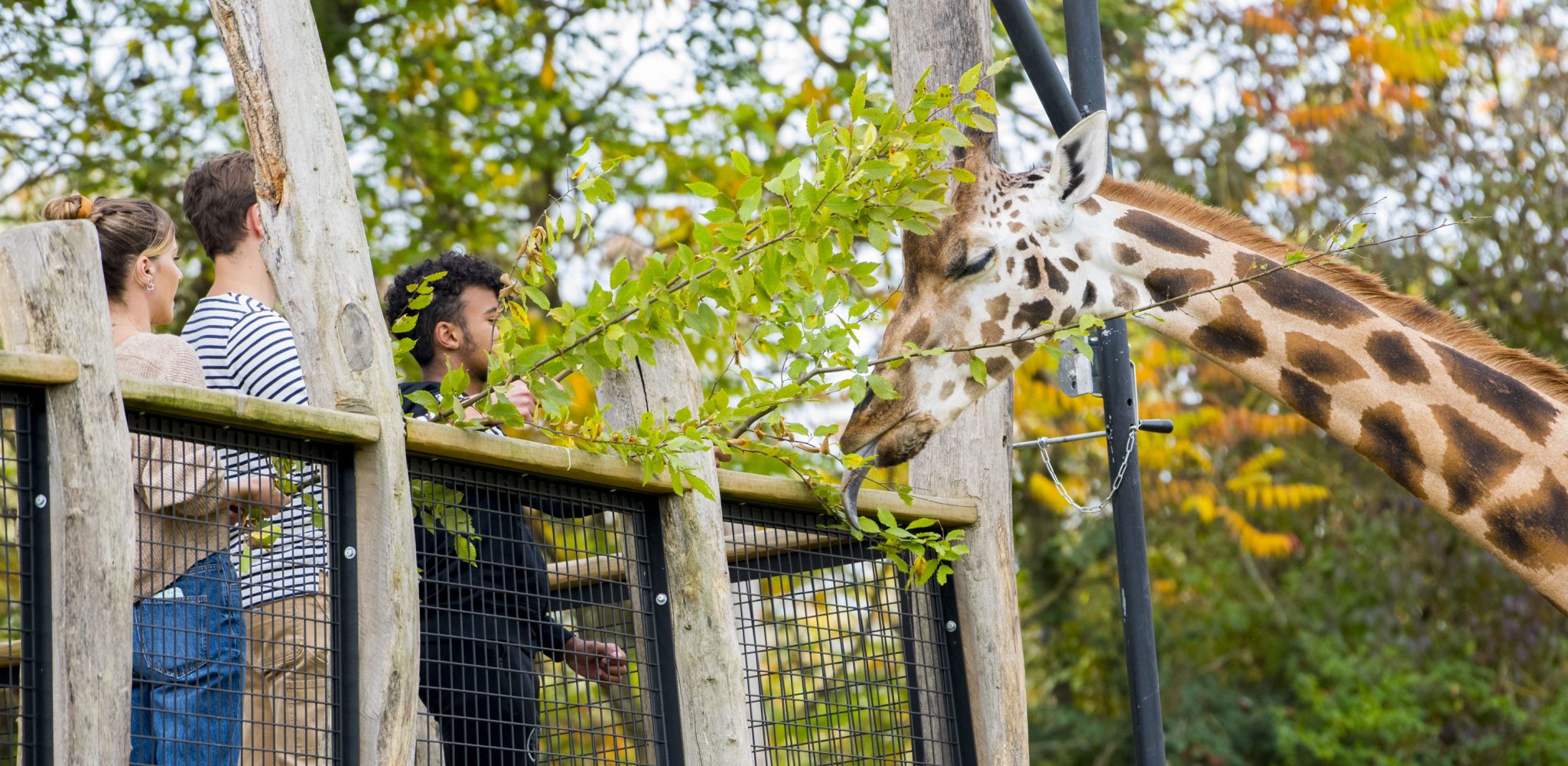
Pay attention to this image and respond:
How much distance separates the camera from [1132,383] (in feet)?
14.6

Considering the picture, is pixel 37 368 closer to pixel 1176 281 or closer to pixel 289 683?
pixel 289 683

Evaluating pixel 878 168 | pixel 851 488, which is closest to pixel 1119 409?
pixel 851 488

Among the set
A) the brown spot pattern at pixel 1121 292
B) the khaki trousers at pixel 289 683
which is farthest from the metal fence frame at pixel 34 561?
the brown spot pattern at pixel 1121 292

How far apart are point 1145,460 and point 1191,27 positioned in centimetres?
351

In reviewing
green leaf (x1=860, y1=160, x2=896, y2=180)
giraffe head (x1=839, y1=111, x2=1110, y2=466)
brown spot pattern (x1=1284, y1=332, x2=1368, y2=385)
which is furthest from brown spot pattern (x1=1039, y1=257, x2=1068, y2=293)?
green leaf (x1=860, y1=160, x2=896, y2=180)

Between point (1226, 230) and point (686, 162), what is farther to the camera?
point (686, 162)

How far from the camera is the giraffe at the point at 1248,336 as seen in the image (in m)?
4.30

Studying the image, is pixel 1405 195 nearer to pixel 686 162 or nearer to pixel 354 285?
pixel 686 162

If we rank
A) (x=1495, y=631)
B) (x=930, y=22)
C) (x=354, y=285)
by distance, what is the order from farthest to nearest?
(x=1495, y=631), (x=930, y=22), (x=354, y=285)

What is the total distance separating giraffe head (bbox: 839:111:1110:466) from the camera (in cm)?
445

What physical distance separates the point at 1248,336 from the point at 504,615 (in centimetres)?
236

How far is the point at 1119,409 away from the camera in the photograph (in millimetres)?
4434

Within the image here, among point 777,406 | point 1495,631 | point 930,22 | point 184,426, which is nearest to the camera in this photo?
point 184,426

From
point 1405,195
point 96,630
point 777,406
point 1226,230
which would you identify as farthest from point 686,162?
point 96,630
